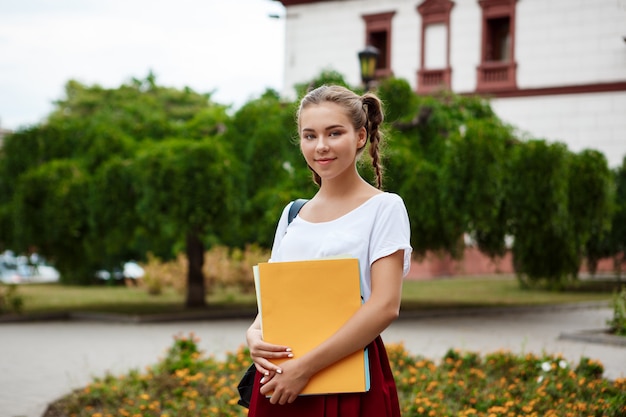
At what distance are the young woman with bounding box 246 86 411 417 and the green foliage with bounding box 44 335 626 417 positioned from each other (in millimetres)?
3366

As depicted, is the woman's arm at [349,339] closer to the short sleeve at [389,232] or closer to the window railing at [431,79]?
the short sleeve at [389,232]

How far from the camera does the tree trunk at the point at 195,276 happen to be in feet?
61.4

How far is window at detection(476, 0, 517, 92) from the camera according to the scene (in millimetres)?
30469

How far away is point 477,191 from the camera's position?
15.2 metres

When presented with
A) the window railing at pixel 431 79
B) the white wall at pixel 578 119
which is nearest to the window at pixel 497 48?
the white wall at pixel 578 119

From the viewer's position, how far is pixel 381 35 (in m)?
34.2

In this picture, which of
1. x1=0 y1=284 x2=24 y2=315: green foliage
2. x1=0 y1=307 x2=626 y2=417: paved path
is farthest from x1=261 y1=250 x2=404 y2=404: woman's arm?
x1=0 y1=284 x2=24 y2=315: green foliage

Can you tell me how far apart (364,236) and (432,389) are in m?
4.86

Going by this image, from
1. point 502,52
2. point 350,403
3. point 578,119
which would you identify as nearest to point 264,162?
point 350,403

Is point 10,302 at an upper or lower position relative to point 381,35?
lower

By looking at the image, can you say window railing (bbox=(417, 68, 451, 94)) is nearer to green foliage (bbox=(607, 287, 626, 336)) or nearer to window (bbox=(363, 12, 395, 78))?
window (bbox=(363, 12, 395, 78))

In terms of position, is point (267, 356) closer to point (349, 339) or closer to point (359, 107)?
point (349, 339)

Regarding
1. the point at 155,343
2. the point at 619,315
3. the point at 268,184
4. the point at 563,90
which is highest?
the point at 563,90

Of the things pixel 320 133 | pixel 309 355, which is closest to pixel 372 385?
pixel 309 355
